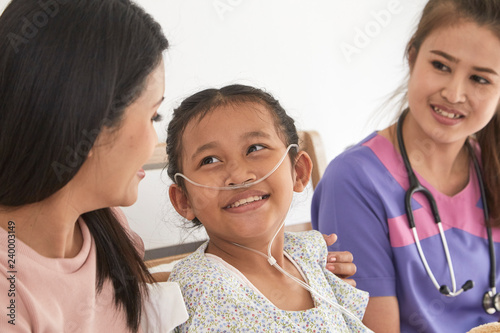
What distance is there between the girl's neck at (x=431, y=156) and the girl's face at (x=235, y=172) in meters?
0.63

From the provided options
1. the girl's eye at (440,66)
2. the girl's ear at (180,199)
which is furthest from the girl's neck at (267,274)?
the girl's eye at (440,66)

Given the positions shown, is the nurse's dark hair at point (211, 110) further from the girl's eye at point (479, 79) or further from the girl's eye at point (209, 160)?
the girl's eye at point (479, 79)

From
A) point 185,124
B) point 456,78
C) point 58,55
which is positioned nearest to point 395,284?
point 456,78

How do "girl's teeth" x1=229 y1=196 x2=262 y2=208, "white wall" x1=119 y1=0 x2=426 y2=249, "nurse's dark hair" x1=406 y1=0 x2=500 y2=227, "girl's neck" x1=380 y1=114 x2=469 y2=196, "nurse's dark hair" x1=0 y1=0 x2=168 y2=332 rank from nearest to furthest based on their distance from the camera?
1. "nurse's dark hair" x1=0 y1=0 x2=168 y2=332
2. "girl's teeth" x1=229 y1=196 x2=262 y2=208
3. "nurse's dark hair" x1=406 y1=0 x2=500 y2=227
4. "girl's neck" x1=380 y1=114 x2=469 y2=196
5. "white wall" x1=119 y1=0 x2=426 y2=249

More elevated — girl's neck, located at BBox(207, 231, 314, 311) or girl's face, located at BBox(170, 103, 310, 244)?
girl's face, located at BBox(170, 103, 310, 244)

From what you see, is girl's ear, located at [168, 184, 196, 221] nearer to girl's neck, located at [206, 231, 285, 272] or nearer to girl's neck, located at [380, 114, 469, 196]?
girl's neck, located at [206, 231, 285, 272]

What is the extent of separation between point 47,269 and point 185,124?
0.48 meters

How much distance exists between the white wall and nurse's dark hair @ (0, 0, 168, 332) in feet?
2.08

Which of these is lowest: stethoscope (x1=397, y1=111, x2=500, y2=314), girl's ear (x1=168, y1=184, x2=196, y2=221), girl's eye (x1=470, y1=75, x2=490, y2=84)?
stethoscope (x1=397, y1=111, x2=500, y2=314)

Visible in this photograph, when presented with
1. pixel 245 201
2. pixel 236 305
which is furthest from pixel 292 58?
pixel 236 305

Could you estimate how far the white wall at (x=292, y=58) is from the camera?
192 cm

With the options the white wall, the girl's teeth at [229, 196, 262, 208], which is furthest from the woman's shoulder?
the girl's teeth at [229, 196, 262, 208]

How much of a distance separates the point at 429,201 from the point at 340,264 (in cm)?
44

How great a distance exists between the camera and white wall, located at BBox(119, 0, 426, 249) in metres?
1.92
